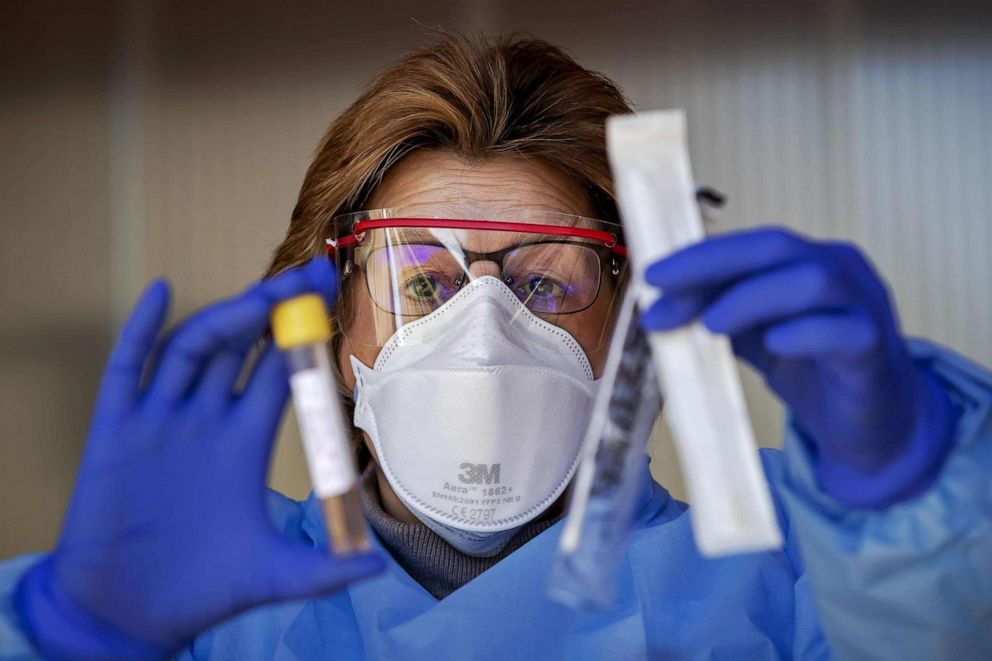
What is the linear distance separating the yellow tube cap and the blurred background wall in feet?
7.20

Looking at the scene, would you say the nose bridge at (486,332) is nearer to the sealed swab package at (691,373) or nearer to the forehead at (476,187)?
the forehead at (476,187)

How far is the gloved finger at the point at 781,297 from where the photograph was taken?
89cm

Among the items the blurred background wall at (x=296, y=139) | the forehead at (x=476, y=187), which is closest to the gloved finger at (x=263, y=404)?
the forehead at (x=476, y=187)

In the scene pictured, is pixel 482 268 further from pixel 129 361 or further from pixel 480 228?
pixel 129 361

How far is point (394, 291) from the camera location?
1.53 meters

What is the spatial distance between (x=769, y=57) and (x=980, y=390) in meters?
2.38

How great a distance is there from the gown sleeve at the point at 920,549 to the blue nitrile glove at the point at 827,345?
0.06ft

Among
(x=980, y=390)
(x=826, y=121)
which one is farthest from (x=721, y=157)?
(x=980, y=390)

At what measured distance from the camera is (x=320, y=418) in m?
0.94

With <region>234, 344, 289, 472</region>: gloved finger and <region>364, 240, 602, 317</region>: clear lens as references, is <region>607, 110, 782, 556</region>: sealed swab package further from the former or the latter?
<region>364, 240, 602, 317</region>: clear lens

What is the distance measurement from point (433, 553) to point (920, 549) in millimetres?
753

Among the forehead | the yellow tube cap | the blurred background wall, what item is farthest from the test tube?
the blurred background wall

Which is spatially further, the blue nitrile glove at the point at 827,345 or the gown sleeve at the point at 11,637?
the gown sleeve at the point at 11,637

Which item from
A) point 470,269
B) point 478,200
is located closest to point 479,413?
point 470,269
